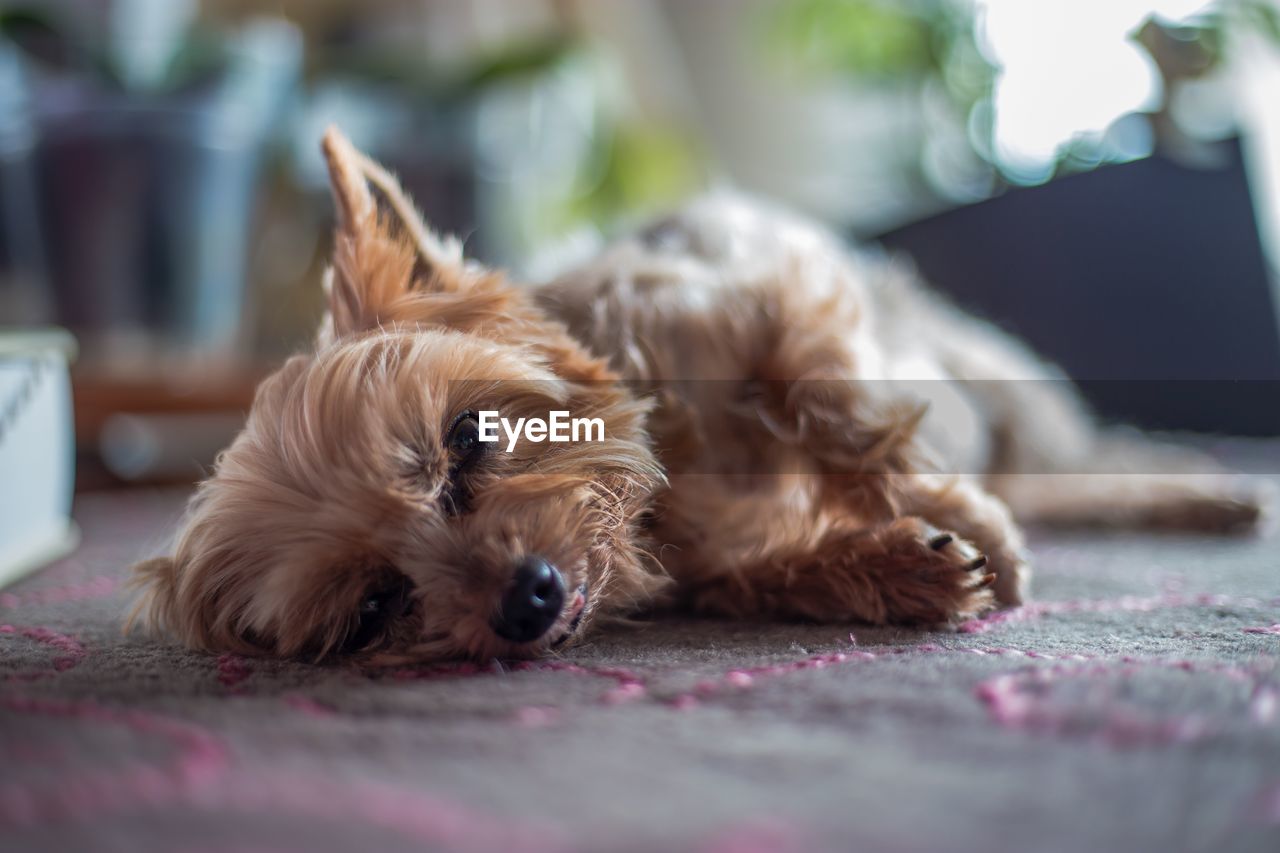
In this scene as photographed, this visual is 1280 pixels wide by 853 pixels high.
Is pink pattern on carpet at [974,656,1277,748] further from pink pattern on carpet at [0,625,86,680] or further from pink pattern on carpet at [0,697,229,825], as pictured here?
pink pattern on carpet at [0,625,86,680]

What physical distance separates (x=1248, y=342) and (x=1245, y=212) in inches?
12.9

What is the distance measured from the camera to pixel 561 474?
50.8 inches

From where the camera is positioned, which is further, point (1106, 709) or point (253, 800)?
point (1106, 709)

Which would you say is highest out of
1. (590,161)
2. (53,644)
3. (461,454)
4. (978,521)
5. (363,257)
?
(590,161)

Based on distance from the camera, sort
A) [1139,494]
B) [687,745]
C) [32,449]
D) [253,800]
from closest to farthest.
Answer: [253,800]
[687,745]
[32,449]
[1139,494]

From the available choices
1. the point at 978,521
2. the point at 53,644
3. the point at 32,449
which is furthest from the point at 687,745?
the point at 32,449

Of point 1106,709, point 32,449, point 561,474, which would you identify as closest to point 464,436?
point 561,474

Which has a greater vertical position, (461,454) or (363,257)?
(363,257)

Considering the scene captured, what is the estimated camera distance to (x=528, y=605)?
1.11 metres

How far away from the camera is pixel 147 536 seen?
7.79ft

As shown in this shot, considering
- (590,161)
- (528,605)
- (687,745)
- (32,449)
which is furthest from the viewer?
(590,161)

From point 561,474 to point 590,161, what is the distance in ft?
10.6

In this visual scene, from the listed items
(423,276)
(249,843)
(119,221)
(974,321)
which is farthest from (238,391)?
(249,843)

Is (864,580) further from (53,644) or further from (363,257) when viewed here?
(53,644)
